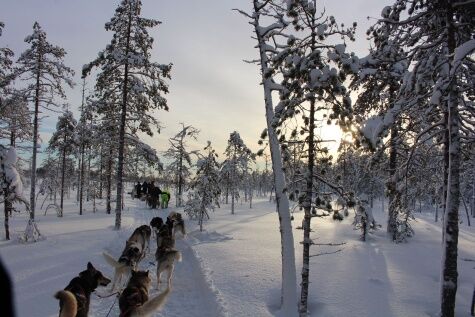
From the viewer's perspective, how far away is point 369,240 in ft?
71.9

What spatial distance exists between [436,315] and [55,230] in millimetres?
16833

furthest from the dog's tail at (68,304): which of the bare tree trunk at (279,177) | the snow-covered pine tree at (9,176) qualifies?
the snow-covered pine tree at (9,176)

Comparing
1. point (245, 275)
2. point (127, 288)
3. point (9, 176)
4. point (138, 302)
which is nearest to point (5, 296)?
point (138, 302)

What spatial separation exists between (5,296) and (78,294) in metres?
5.19

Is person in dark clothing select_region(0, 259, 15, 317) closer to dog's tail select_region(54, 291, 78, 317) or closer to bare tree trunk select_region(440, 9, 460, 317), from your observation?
dog's tail select_region(54, 291, 78, 317)

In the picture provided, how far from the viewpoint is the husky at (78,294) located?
5.57 m

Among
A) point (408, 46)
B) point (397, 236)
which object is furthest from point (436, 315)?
point (397, 236)

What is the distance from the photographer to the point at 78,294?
24.5 ft

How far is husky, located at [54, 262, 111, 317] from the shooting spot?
5.57m

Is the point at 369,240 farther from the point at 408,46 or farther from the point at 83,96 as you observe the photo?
the point at 83,96

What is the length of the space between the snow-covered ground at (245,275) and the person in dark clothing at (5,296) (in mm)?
6439

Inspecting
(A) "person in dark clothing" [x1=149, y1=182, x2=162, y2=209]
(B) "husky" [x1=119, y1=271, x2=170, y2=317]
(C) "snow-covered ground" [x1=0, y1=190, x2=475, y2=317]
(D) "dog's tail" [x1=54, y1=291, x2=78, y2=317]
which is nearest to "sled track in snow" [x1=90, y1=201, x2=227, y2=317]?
(C) "snow-covered ground" [x1=0, y1=190, x2=475, y2=317]

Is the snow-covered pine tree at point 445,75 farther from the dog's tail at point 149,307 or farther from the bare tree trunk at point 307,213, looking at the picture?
the dog's tail at point 149,307

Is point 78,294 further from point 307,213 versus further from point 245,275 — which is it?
point 245,275
